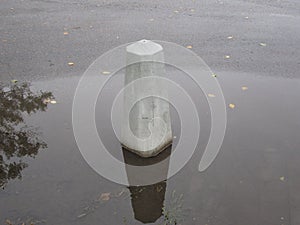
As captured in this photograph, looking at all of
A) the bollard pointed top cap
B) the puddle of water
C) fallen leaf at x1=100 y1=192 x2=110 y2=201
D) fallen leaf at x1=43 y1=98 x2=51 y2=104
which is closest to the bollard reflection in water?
the puddle of water

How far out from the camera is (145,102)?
338 cm

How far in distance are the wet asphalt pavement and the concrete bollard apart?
270mm

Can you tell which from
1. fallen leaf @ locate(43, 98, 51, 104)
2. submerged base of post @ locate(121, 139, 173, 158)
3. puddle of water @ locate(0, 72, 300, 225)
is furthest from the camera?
fallen leaf @ locate(43, 98, 51, 104)

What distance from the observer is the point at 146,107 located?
11.1 feet

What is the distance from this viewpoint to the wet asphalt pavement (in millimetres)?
3139

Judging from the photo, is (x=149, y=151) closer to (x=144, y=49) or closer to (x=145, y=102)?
(x=145, y=102)

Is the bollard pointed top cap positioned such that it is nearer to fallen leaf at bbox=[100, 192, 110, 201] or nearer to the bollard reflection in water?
the bollard reflection in water

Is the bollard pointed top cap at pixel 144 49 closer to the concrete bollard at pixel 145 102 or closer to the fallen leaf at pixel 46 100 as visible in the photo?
the concrete bollard at pixel 145 102

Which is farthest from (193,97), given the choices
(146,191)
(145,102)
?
(146,191)

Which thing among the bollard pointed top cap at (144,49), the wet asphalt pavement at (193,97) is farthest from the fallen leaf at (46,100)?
the bollard pointed top cap at (144,49)

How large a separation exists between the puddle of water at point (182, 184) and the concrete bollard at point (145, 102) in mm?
219

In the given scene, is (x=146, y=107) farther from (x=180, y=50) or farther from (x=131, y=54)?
(x=180, y=50)

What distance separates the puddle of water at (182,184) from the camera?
3066 millimetres

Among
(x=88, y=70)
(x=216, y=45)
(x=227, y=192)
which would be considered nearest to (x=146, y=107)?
(x=227, y=192)
